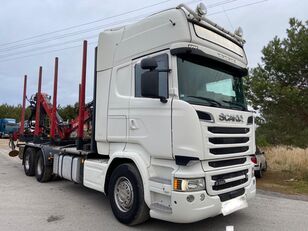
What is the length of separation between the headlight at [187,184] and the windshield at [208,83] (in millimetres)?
1163

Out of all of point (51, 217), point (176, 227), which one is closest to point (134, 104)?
point (176, 227)

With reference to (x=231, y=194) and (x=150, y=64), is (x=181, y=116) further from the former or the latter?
(x=231, y=194)

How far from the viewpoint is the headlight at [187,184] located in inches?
189

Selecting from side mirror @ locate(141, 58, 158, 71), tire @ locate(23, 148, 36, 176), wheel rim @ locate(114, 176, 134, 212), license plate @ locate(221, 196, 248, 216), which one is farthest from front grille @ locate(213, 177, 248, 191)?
tire @ locate(23, 148, 36, 176)

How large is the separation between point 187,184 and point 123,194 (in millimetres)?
1530

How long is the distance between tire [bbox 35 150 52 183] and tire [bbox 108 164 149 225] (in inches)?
160

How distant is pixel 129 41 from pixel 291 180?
825 centimetres

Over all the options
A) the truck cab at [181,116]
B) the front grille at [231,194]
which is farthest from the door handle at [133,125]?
the front grille at [231,194]

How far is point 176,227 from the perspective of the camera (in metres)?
5.71

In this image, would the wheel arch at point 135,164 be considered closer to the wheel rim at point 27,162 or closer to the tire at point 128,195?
the tire at point 128,195

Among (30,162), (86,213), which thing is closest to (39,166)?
(30,162)

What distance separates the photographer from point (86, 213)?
653cm

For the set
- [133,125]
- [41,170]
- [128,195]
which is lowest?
[128,195]

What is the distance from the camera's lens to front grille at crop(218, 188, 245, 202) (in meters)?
5.26
